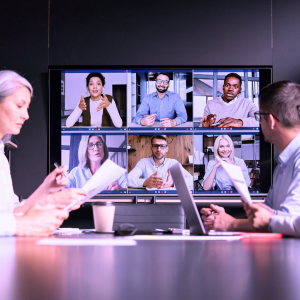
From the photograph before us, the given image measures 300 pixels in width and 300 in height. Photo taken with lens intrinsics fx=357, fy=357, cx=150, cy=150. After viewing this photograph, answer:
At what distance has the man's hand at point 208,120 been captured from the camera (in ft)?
11.6

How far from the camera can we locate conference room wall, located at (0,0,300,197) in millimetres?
3600

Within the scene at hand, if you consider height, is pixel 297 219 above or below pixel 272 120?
below

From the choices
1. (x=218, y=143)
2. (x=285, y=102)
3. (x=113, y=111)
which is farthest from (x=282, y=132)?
(x=113, y=111)

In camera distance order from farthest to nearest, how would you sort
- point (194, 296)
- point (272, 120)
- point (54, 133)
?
point (54, 133) → point (272, 120) → point (194, 296)

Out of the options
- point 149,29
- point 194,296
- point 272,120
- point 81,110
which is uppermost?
point 149,29

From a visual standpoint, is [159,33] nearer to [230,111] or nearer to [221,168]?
[230,111]

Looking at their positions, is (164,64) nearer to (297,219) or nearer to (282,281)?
(297,219)

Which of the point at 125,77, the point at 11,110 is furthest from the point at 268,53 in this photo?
the point at 11,110

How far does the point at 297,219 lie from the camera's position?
1.27m

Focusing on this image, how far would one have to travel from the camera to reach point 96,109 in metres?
3.53

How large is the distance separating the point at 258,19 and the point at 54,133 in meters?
2.35

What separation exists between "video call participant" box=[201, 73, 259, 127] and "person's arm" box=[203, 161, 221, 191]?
397 millimetres

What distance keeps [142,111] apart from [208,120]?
25.9 inches

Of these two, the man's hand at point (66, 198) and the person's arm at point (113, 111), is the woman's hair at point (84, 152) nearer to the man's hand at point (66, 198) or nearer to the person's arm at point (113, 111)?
the person's arm at point (113, 111)
